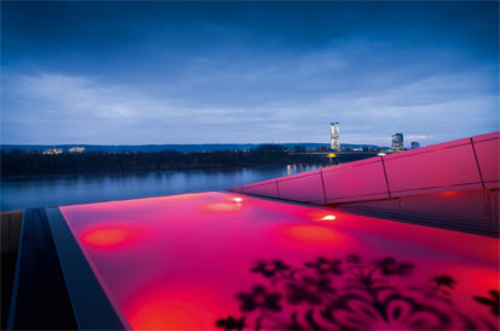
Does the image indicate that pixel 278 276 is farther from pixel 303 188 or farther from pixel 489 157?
pixel 303 188

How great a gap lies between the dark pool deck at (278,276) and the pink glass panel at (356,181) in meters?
1.17

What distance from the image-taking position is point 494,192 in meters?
4.11

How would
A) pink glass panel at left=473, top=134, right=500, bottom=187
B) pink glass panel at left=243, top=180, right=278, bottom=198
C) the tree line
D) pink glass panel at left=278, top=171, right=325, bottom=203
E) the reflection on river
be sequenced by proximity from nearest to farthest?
pink glass panel at left=473, top=134, right=500, bottom=187 < pink glass panel at left=278, top=171, right=325, bottom=203 < pink glass panel at left=243, top=180, right=278, bottom=198 < the reflection on river < the tree line

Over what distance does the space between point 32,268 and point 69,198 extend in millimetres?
44940

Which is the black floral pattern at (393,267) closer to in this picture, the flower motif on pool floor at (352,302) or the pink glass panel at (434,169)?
the flower motif on pool floor at (352,302)

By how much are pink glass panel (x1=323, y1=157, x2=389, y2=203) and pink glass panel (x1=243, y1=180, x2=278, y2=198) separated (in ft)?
6.62

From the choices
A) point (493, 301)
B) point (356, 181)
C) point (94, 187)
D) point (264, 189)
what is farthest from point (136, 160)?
point (493, 301)

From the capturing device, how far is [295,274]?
2742mm

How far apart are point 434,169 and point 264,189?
5043mm

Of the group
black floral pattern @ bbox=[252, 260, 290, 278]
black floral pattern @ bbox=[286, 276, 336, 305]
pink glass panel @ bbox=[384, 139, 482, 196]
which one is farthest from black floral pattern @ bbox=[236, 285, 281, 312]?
pink glass panel @ bbox=[384, 139, 482, 196]

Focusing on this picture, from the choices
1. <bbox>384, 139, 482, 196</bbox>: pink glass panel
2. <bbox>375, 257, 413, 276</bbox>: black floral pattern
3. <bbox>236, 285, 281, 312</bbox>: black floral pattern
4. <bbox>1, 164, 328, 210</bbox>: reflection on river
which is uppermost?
<bbox>384, 139, 482, 196</bbox>: pink glass panel

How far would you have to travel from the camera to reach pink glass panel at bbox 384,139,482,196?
14.4ft

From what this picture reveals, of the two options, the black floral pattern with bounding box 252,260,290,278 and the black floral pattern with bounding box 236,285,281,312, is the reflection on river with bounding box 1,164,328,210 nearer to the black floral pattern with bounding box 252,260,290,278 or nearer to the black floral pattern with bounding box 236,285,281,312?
the black floral pattern with bounding box 252,260,290,278

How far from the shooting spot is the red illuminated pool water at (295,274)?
6.75ft
